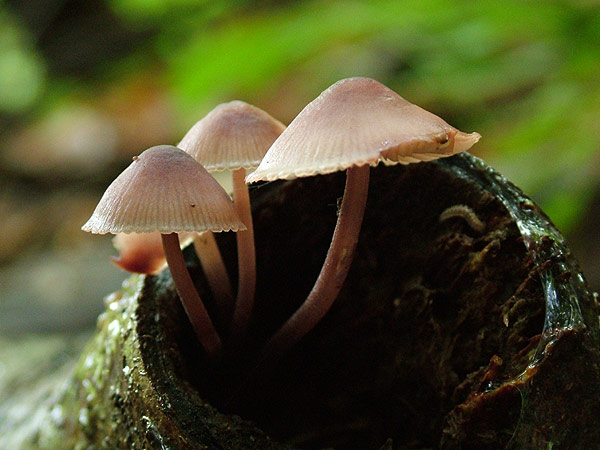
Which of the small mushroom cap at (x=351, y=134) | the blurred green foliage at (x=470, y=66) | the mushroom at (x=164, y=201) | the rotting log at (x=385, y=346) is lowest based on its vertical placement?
the rotting log at (x=385, y=346)

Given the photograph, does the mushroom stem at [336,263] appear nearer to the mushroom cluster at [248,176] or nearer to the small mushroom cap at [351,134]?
the mushroom cluster at [248,176]

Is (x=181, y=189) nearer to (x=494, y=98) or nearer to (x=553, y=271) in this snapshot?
(x=553, y=271)

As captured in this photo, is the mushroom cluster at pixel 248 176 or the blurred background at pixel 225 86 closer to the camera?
the mushroom cluster at pixel 248 176

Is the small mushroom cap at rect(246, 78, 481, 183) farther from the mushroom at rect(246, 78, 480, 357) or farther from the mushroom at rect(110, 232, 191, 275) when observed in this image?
the mushroom at rect(110, 232, 191, 275)

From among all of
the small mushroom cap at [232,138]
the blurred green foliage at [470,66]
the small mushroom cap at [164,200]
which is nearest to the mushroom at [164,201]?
the small mushroom cap at [164,200]

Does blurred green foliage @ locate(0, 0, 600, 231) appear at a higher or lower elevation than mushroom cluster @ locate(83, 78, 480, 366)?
higher

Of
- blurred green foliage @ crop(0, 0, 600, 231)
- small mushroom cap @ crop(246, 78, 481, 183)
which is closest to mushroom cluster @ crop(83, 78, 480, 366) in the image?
small mushroom cap @ crop(246, 78, 481, 183)

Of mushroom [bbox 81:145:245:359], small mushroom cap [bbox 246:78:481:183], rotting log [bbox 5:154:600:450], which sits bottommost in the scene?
rotting log [bbox 5:154:600:450]

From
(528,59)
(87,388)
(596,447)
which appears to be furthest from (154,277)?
(528,59)

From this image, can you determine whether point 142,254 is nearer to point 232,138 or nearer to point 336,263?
point 232,138
